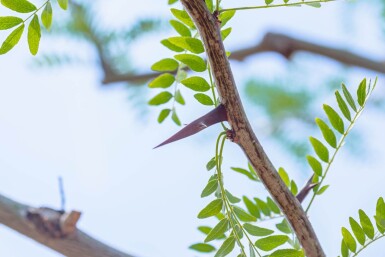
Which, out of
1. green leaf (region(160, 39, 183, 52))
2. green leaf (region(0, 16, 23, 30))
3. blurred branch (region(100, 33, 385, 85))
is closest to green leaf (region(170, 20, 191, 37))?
green leaf (region(160, 39, 183, 52))

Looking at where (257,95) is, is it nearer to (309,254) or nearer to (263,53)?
(263,53)

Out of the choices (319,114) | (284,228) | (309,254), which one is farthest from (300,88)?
(309,254)

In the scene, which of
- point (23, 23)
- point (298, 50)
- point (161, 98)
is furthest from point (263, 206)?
point (298, 50)

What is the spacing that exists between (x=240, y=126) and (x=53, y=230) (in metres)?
0.19

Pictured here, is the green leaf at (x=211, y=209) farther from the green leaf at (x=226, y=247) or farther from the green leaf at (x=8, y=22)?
the green leaf at (x=8, y=22)

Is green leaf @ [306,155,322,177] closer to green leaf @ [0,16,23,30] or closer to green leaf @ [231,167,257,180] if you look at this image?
green leaf @ [231,167,257,180]

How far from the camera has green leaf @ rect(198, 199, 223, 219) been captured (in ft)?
1.38

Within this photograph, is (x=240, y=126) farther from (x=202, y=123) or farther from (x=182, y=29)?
(x=182, y=29)

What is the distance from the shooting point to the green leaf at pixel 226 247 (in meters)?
0.42

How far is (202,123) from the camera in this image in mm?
369

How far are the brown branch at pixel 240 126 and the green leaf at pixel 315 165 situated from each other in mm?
92

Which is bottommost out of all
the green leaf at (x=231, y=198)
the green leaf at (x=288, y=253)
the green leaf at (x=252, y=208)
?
the green leaf at (x=252, y=208)

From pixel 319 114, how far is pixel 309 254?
0.98m

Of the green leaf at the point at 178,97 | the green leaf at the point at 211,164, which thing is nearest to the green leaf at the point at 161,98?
the green leaf at the point at 178,97
